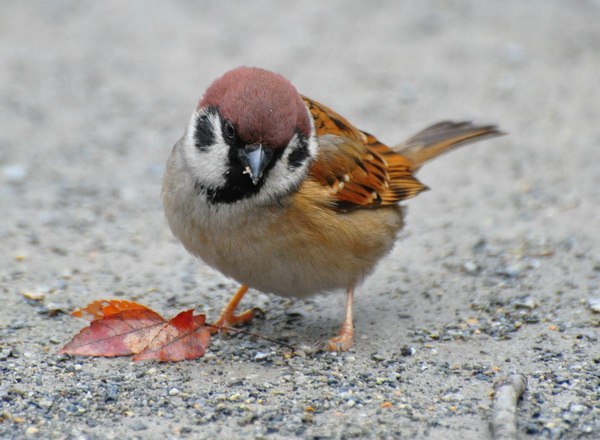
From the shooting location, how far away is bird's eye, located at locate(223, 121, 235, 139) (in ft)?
15.3

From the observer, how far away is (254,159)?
4.60 metres

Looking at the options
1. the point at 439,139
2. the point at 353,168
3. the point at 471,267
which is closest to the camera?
the point at 353,168

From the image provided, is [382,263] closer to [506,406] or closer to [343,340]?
[343,340]

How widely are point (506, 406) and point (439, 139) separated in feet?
8.93

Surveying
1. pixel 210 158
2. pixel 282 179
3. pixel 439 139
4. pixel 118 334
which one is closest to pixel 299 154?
pixel 282 179

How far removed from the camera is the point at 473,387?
4.72 m

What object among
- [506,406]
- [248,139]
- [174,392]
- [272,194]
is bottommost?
[174,392]

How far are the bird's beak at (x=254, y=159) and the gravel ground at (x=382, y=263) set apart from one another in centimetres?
104

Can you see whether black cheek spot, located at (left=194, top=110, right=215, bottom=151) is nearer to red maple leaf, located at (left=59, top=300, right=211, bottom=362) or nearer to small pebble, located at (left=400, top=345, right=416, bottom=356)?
red maple leaf, located at (left=59, top=300, right=211, bottom=362)

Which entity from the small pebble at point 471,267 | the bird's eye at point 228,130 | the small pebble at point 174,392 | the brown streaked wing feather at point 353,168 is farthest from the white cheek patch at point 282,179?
the small pebble at point 471,267

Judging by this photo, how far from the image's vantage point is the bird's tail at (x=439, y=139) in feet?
21.4

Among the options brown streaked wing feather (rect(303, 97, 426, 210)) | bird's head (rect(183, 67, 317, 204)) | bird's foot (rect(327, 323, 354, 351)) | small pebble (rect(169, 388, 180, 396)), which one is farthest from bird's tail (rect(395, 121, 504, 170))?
small pebble (rect(169, 388, 180, 396))

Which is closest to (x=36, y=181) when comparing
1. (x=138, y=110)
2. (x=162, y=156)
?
(x=162, y=156)

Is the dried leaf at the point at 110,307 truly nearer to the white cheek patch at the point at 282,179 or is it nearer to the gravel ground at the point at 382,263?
the gravel ground at the point at 382,263
